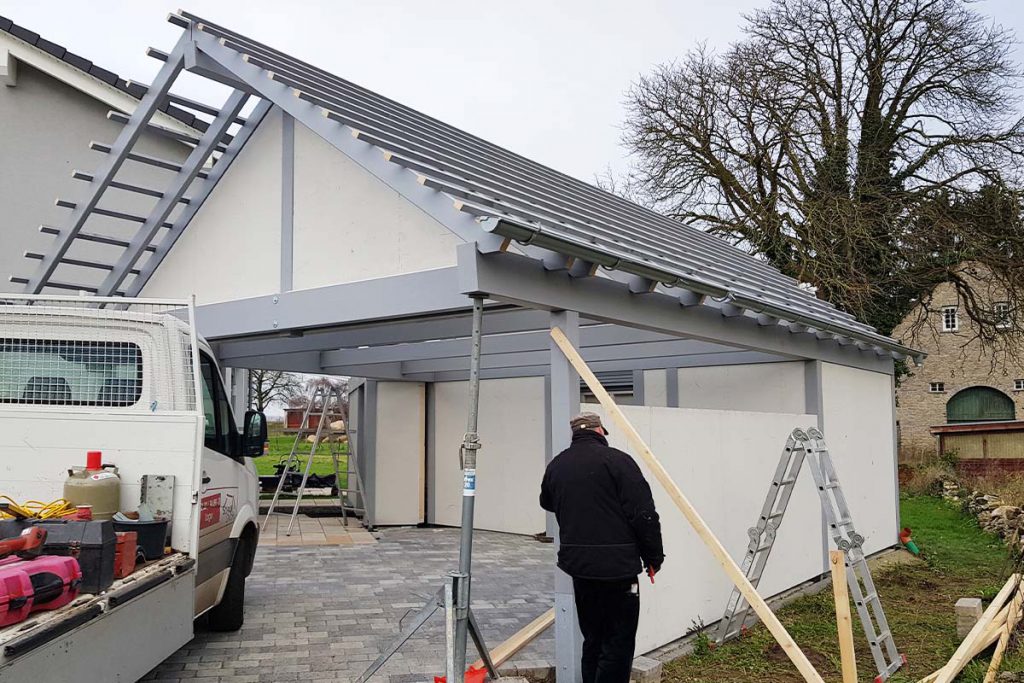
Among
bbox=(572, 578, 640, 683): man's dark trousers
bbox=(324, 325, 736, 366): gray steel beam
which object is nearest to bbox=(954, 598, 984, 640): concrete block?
bbox=(324, 325, 736, 366): gray steel beam

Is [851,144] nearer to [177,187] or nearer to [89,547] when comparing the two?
[177,187]

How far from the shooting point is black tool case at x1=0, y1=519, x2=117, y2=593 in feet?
12.8

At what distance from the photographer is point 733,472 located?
771cm

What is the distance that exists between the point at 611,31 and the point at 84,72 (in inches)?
485

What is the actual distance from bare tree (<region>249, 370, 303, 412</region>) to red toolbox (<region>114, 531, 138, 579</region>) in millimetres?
30533

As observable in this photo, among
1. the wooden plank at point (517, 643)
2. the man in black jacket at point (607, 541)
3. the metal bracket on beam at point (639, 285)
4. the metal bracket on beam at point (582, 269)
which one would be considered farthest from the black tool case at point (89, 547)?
the metal bracket on beam at point (639, 285)

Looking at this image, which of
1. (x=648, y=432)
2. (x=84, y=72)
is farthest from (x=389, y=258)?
(x=84, y=72)

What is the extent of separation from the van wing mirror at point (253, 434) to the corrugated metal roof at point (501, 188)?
2.37 m

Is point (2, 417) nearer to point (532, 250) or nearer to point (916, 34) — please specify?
point (532, 250)

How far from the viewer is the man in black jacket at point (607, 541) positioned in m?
4.80

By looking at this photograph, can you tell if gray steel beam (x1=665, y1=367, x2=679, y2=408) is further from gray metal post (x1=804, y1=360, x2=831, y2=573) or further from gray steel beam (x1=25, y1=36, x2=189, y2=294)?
gray steel beam (x1=25, y1=36, x2=189, y2=294)

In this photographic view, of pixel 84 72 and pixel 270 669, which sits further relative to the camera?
pixel 84 72

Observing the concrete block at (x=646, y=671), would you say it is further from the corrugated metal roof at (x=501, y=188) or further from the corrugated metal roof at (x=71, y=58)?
the corrugated metal roof at (x=71, y=58)

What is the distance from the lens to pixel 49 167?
1065cm
